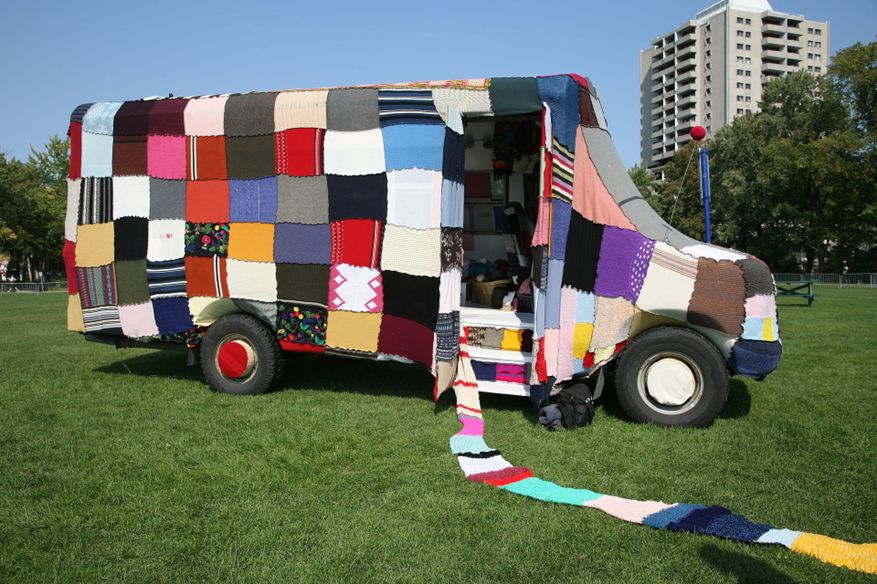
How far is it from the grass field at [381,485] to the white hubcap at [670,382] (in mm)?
314

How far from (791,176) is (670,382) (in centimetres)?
3770

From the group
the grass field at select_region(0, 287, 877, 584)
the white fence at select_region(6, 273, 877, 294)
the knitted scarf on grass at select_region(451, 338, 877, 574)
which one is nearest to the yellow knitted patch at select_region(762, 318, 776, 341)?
the grass field at select_region(0, 287, 877, 584)

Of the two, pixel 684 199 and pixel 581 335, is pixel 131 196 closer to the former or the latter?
pixel 581 335

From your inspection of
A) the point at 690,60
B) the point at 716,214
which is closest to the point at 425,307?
the point at 716,214

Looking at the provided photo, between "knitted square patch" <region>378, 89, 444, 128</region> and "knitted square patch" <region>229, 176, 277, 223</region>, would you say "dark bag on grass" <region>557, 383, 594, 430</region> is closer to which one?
"knitted square patch" <region>378, 89, 444, 128</region>

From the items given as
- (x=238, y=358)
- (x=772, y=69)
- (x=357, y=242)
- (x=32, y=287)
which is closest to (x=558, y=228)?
(x=357, y=242)

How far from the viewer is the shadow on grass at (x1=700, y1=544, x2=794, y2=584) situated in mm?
2562

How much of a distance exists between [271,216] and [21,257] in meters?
54.4

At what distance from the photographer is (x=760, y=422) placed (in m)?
4.77

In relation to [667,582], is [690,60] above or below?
above

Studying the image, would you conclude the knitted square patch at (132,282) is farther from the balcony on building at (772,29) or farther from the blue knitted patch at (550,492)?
the balcony on building at (772,29)

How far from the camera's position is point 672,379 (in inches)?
181

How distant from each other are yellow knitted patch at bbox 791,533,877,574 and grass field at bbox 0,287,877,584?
0.28 ft

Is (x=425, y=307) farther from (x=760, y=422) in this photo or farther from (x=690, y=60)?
(x=690, y=60)
